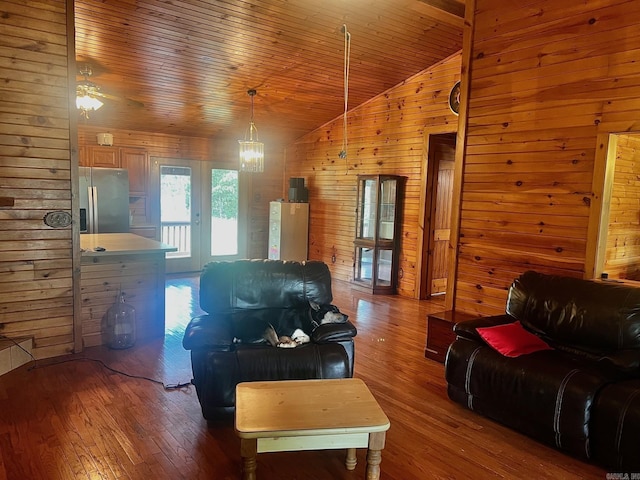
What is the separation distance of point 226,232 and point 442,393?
18.4 ft

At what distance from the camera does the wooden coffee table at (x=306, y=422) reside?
5.91 ft

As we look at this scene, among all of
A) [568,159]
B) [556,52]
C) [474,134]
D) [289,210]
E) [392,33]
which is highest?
[392,33]

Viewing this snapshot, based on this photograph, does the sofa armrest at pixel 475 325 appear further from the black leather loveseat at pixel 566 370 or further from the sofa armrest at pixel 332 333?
the sofa armrest at pixel 332 333

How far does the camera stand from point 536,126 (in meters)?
3.41

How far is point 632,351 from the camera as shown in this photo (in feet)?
8.25

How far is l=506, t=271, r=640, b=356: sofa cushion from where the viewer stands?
259 centimetres

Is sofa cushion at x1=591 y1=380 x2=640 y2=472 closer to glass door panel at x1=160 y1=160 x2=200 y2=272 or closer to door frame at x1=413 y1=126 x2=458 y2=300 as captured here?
door frame at x1=413 y1=126 x2=458 y2=300

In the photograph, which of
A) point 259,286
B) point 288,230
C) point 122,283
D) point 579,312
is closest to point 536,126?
point 579,312

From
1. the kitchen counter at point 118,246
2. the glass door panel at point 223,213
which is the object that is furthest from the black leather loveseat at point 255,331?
the glass door panel at point 223,213

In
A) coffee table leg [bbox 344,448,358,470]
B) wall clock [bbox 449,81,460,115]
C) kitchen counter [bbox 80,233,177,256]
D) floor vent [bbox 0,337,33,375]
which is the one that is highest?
wall clock [bbox 449,81,460,115]

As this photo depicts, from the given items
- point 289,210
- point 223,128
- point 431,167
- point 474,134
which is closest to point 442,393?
point 474,134

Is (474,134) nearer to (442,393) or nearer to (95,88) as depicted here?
(442,393)

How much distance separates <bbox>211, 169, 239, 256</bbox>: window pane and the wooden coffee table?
595 cm

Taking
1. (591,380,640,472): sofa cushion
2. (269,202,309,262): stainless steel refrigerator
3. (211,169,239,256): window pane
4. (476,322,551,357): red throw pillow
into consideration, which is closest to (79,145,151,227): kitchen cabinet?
(211,169,239,256): window pane
